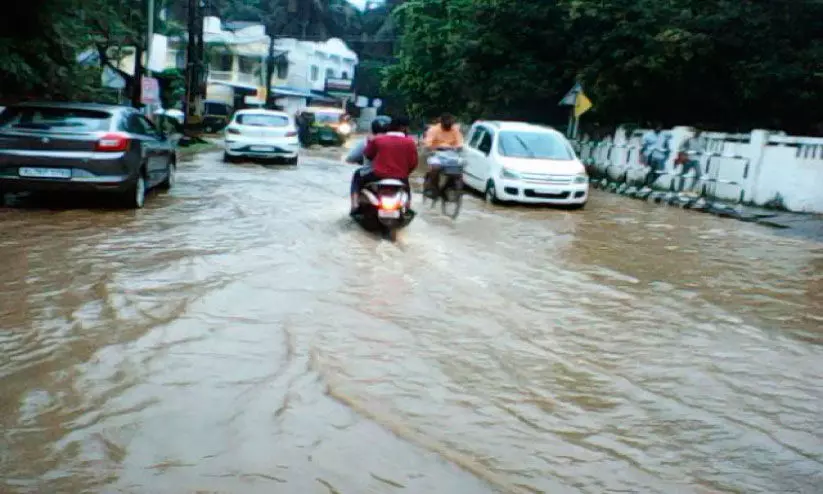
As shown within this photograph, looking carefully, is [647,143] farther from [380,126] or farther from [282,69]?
[282,69]

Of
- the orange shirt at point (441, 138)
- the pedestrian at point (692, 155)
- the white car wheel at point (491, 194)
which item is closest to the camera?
the orange shirt at point (441, 138)

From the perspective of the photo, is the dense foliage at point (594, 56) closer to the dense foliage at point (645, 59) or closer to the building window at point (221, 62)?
the dense foliage at point (645, 59)

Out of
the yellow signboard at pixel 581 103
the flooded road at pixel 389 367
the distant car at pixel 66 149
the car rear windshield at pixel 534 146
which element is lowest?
the flooded road at pixel 389 367

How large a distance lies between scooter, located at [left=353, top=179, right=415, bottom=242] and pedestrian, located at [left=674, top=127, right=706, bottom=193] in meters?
10.7

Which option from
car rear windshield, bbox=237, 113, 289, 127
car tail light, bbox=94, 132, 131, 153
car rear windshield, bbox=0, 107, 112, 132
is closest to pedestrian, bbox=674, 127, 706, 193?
car rear windshield, bbox=237, 113, 289, 127

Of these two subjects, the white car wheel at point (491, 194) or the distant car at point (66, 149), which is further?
the white car wheel at point (491, 194)

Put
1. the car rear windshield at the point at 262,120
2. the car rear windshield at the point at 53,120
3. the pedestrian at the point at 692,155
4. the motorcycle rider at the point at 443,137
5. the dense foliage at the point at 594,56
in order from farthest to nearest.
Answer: the car rear windshield at the point at 262,120 < the pedestrian at the point at 692,155 < the dense foliage at the point at 594,56 < the motorcycle rider at the point at 443,137 < the car rear windshield at the point at 53,120

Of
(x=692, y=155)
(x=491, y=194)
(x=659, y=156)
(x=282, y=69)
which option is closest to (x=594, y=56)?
(x=659, y=156)

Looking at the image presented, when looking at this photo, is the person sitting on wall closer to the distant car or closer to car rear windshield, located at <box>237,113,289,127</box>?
car rear windshield, located at <box>237,113,289,127</box>

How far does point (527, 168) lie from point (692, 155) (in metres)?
6.18

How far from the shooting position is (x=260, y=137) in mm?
19750

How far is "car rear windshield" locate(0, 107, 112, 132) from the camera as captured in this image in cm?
961

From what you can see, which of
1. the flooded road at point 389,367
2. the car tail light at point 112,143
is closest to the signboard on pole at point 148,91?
the car tail light at point 112,143

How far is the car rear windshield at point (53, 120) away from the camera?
961cm
